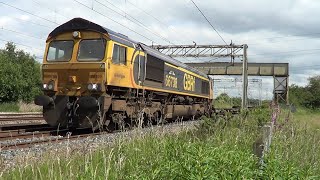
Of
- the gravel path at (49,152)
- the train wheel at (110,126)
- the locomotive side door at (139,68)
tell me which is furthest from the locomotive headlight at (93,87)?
the gravel path at (49,152)

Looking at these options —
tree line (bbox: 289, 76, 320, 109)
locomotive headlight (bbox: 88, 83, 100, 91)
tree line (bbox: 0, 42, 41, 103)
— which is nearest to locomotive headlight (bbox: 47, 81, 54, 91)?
locomotive headlight (bbox: 88, 83, 100, 91)

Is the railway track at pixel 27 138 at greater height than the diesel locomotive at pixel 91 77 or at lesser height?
lesser

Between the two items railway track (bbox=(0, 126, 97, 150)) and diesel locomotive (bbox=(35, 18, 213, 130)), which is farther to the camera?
diesel locomotive (bbox=(35, 18, 213, 130))

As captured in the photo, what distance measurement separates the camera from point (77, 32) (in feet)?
45.5

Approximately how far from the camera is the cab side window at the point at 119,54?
45.1ft

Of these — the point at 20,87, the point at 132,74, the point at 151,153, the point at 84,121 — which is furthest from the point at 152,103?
the point at 20,87

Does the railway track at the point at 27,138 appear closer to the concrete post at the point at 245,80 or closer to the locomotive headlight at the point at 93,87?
the locomotive headlight at the point at 93,87


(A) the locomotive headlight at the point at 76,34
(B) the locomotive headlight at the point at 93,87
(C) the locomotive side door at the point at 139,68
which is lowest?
(B) the locomotive headlight at the point at 93,87

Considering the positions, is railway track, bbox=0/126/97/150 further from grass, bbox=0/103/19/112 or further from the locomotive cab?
grass, bbox=0/103/19/112

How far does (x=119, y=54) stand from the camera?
46.0ft

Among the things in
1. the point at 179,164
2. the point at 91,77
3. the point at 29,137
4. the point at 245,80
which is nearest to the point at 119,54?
the point at 91,77

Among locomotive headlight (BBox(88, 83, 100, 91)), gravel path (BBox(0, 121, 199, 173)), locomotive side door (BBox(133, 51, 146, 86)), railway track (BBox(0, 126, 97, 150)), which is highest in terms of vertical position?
locomotive side door (BBox(133, 51, 146, 86))

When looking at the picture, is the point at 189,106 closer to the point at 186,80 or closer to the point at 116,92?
the point at 186,80

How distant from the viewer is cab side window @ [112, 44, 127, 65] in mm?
13734
